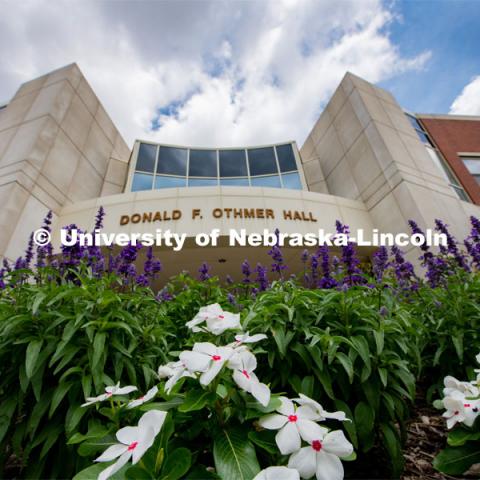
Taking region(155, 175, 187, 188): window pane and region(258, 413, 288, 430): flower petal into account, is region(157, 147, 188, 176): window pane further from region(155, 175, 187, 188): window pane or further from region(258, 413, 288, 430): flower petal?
Result: region(258, 413, 288, 430): flower petal

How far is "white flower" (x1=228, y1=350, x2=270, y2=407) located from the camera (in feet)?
2.77

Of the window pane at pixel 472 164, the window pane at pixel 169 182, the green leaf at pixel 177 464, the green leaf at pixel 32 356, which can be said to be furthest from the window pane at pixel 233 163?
the green leaf at pixel 177 464

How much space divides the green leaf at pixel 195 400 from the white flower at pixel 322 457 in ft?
0.95

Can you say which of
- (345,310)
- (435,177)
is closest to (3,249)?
(345,310)

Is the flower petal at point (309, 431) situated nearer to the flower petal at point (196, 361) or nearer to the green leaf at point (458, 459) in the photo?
the flower petal at point (196, 361)

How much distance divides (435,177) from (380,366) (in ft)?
38.2

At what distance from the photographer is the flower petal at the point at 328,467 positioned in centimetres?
77

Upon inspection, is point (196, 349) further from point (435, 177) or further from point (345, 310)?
point (435, 177)

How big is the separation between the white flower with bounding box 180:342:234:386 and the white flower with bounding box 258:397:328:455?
0.22m

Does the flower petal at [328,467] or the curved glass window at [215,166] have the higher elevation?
the curved glass window at [215,166]

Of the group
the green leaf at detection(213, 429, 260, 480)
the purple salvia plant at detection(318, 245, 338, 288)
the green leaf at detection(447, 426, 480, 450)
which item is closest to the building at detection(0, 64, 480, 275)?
the purple salvia plant at detection(318, 245, 338, 288)

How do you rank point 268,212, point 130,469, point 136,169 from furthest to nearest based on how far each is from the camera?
point 136,169 → point 268,212 → point 130,469

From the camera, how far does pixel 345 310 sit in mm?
2006

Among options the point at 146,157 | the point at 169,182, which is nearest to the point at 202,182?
the point at 169,182
